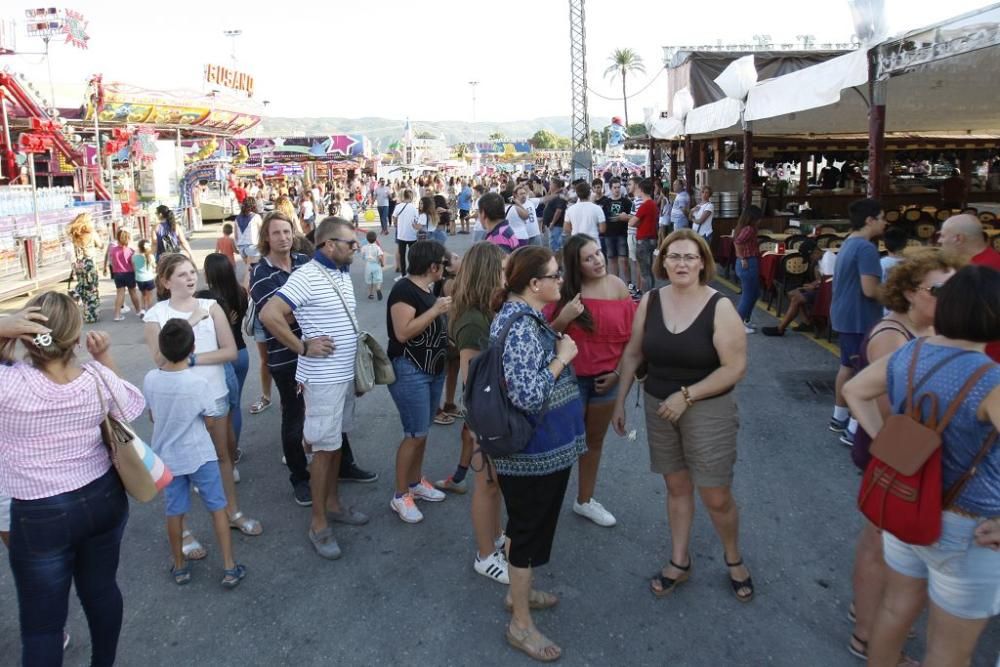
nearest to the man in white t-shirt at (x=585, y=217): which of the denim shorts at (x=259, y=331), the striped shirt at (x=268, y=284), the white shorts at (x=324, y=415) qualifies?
the denim shorts at (x=259, y=331)

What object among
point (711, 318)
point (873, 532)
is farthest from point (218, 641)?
point (873, 532)

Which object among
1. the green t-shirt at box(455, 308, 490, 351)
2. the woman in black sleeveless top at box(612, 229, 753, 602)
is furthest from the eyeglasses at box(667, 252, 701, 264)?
the green t-shirt at box(455, 308, 490, 351)

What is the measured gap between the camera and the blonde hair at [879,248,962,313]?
8.69 feet

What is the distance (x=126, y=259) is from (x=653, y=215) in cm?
715

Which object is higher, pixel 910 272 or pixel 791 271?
pixel 910 272

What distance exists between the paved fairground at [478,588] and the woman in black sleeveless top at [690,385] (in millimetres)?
247

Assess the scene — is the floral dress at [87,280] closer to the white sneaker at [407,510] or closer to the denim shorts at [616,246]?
the denim shorts at [616,246]

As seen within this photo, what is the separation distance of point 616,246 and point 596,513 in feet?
22.6

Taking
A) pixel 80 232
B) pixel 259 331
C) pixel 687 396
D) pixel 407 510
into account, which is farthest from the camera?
pixel 80 232

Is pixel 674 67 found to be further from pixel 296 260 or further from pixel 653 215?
pixel 296 260

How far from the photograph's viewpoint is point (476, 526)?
132 inches

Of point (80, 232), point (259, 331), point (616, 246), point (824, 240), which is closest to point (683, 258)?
point (259, 331)

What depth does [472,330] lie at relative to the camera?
3426 mm

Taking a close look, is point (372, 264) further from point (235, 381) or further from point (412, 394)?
point (412, 394)
